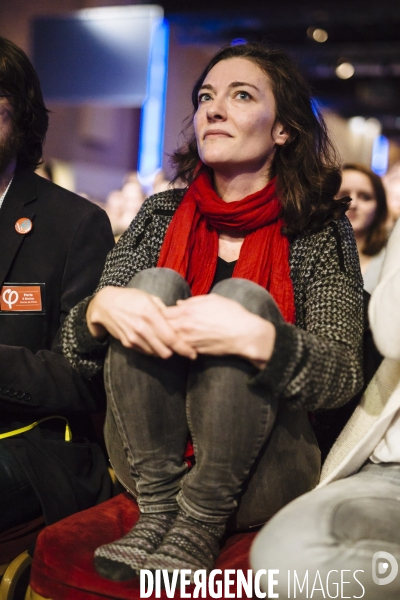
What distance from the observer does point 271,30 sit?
324 inches

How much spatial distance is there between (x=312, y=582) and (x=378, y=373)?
480 mm

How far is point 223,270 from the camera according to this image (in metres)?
1.62

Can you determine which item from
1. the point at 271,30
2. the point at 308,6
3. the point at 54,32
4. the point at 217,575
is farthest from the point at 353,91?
the point at 217,575

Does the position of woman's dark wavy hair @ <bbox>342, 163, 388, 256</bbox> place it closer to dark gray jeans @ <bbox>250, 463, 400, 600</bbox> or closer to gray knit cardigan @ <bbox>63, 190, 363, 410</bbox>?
gray knit cardigan @ <bbox>63, 190, 363, 410</bbox>

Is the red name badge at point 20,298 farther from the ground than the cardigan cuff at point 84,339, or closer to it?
closer to it

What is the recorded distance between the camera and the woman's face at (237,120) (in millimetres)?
1613

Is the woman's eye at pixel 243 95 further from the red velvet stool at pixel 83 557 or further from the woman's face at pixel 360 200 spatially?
the woman's face at pixel 360 200

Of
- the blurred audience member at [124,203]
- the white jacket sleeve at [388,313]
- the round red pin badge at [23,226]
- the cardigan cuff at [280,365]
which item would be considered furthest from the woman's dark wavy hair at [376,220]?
the blurred audience member at [124,203]

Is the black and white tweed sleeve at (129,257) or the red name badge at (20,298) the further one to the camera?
the red name badge at (20,298)

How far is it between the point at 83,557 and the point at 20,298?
2.30ft

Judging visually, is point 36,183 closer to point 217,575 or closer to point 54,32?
point 217,575

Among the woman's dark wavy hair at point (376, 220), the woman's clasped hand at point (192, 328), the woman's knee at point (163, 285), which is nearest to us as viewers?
the woman's clasped hand at point (192, 328)

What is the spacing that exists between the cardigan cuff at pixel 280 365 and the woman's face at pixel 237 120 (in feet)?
1.84

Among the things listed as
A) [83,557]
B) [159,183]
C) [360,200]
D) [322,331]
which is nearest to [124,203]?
[159,183]
